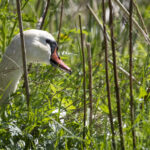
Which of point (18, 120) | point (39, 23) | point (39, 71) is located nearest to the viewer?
point (18, 120)

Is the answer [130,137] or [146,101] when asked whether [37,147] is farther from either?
[146,101]

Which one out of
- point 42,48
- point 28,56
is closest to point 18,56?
point 28,56

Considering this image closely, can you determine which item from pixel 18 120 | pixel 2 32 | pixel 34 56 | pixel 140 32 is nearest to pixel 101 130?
pixel 18 120

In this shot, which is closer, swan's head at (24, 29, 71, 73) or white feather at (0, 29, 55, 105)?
white feather at (0, 29, 55, 105)

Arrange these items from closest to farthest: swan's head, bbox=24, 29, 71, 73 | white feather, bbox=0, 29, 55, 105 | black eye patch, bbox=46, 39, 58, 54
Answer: white feather, bbox=0, 29, 55, 105 < swan's head, bbox=24, 29, 71, 73 < black eye patch, bbox=46, 39, 58, 54

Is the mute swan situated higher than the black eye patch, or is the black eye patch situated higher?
the black eye patch

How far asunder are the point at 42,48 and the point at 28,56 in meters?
0.18

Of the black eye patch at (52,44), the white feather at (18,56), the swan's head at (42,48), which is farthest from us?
the black eye patch at (52,44)

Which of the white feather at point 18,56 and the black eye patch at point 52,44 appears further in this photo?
the black eye patch at point 52,44

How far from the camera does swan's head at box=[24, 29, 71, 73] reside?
9.62ft

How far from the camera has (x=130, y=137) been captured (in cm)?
223

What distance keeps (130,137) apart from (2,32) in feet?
5.04

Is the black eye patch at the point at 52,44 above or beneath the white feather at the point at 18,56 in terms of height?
above

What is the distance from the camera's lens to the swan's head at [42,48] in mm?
2934
